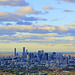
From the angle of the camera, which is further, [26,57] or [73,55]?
[73,55]

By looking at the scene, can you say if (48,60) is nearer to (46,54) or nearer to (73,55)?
(46,54)

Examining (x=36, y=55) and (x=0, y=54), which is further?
(x=0, y=54)

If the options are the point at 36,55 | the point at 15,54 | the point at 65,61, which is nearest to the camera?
the point at 65,61

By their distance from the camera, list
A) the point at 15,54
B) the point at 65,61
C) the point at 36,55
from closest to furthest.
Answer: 1. the point at 65,61
2. the point at 36,55
3. the point at 15,54

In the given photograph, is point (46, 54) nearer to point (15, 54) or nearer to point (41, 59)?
point (41, 59)

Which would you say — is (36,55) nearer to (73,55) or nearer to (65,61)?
(65,61)

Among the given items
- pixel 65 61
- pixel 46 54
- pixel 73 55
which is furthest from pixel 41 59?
pixel 73 55

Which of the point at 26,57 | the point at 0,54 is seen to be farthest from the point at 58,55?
the point at 0,54
